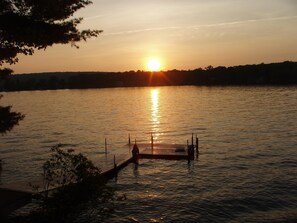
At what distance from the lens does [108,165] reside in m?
40.1

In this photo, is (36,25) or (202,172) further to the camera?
(202,172)

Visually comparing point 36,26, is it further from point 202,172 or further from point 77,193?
point 202,172

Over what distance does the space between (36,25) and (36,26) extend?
0.51 feet

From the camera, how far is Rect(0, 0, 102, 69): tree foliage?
55.0ft

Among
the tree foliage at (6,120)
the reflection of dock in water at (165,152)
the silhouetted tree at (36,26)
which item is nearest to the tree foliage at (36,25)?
the silhouetted tree at (36,26)

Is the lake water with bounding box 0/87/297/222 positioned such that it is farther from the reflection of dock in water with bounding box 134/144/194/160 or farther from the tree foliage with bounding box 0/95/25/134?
the tree foliage with bounding box 0/95/25/134

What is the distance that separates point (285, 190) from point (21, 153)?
38.2m

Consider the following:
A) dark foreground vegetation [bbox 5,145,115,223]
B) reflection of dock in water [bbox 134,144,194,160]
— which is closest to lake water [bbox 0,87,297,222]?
reflection of dock in water [bbox 134,144,194,160]

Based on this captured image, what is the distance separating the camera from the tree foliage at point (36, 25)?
→ 1677 cm

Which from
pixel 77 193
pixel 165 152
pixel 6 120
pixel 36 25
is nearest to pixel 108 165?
pixel 165 152

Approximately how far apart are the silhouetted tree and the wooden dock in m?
11.7

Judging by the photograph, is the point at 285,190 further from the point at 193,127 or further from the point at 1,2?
the point at 193,127

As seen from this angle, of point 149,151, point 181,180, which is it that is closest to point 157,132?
point 149,151

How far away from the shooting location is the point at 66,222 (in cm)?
2380
